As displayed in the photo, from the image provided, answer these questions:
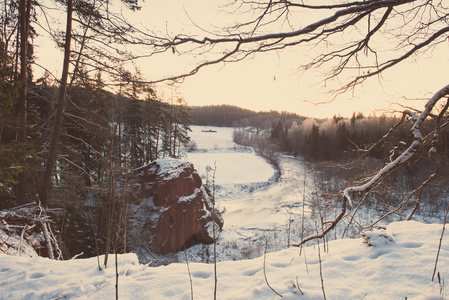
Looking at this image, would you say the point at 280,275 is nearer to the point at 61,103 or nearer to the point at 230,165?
the point at 61,103

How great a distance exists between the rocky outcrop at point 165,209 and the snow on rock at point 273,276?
8405 millimetres

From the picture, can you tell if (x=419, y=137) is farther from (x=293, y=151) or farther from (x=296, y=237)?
(x=293, y=151)

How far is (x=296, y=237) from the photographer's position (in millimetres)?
15672

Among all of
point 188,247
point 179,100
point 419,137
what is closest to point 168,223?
point 188,247

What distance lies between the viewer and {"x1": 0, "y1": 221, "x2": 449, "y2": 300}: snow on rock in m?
1.75

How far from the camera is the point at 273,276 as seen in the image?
2.09m

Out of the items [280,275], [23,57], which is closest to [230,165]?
[23,57]

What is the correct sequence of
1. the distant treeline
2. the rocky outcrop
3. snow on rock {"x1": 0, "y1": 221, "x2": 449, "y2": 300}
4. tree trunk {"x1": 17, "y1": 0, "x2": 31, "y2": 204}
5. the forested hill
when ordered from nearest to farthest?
snow on rock {"x1": 0, "y1": 221, "x2": 449, "y2": 300}, the distant treeline, tree trunk {"x1": 17, "y1": 0, "x2": 31, "y2": 204}, the rocky outcrop, the forested hill

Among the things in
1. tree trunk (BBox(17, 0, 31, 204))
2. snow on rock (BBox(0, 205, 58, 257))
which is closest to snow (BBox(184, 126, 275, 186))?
tree trunk (BBox(17, 0, 31, 204))

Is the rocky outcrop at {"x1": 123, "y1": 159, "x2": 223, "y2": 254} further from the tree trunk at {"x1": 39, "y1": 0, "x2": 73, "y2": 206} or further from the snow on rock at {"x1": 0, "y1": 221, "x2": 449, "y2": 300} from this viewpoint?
the snow on rock at {"x1": 0, "y1": 221, "x2": 449, "y2": 300}

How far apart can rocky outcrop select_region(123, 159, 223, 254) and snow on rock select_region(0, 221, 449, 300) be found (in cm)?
841

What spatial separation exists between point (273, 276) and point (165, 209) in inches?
409

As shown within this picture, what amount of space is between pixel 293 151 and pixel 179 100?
131 feet

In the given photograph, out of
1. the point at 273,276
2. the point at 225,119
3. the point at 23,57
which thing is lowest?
the point at 273,276
